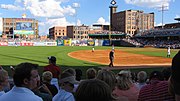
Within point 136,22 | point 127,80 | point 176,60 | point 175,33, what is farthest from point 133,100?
point 136,22

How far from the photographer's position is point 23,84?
3.70 metres

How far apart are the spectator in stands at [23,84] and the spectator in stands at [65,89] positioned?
1.07m

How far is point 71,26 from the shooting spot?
177m

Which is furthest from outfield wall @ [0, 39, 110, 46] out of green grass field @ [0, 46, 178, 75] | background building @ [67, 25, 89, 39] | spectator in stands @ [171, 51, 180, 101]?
spectator in stands @ [171, 51, 180, 101]

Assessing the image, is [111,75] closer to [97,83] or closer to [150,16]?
[97,83]

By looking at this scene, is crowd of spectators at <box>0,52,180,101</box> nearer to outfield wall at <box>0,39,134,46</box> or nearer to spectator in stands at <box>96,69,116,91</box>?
spectator in stands at <box>96,69,116,91</box>

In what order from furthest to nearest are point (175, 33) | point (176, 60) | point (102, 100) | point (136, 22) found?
point (136, 22), point (175, 33), point (102, 100), point (176, 60)

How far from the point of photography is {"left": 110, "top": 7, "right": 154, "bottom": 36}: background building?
162875 mm

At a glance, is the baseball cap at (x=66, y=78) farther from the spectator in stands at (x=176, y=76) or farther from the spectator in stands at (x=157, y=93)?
the spectator in stands at (x=176, y=76)

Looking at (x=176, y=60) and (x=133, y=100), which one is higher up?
(x=176, y=60)

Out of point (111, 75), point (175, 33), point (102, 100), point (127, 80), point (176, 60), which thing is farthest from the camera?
point (175, 33)

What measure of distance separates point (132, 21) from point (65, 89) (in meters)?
162

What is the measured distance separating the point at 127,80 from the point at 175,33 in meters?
85.5

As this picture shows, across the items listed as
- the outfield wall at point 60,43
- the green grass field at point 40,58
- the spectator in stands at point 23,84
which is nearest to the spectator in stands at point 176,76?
the spectator in stands at point 23,84
